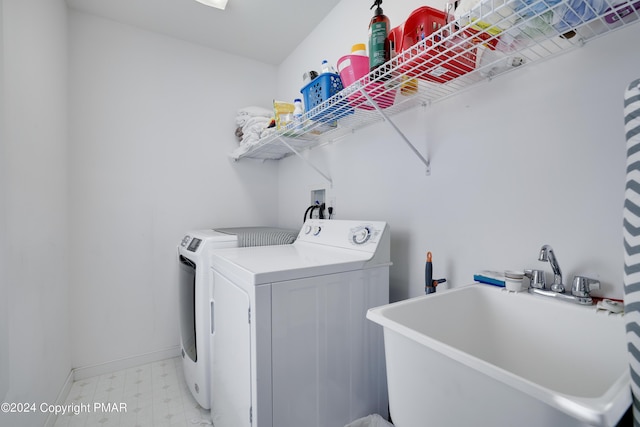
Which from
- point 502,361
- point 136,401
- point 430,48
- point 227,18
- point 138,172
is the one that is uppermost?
point 227,18

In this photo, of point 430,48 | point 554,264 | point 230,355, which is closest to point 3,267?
point 230,355

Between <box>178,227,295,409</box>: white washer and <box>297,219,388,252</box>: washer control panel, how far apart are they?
24cm

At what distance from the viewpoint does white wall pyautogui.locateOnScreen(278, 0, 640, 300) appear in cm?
94

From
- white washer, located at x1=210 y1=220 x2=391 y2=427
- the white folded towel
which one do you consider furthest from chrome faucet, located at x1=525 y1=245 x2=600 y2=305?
the white folded towel

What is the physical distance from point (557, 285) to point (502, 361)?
344mm

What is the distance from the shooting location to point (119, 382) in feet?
7.41

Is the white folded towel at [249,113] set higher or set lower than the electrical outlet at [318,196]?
higher

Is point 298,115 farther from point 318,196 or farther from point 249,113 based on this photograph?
point 249,113

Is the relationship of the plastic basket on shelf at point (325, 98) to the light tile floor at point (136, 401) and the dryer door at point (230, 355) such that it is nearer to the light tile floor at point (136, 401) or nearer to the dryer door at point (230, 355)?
the dryer door at point (230, 355)

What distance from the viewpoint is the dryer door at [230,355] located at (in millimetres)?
1244

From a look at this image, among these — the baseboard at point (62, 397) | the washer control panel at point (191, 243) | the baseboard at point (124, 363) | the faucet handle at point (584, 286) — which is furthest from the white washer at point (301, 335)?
the baseboard at point (124, 363)

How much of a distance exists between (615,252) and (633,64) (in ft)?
1.94

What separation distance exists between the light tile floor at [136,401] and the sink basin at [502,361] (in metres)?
1.68

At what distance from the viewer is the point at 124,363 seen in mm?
2443
